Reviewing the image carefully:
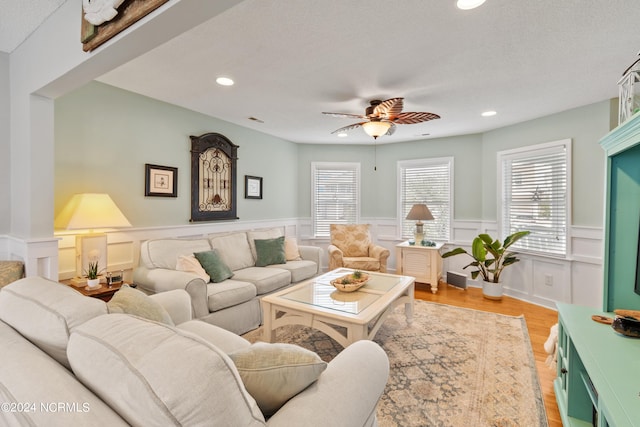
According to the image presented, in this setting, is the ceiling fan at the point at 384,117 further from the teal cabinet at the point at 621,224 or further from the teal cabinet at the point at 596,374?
the teal cabinet at the point at 596,374

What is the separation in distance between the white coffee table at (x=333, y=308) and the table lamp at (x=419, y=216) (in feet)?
6.47

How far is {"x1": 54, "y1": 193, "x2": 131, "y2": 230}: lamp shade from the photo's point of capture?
93.4 inches

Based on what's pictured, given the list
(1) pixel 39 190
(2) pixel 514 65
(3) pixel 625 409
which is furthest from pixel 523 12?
(1) pixel 39 190

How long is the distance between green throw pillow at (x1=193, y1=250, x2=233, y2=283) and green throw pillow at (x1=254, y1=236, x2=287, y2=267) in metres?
0.71

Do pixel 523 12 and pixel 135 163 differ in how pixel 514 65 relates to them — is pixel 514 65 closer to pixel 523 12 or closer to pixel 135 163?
pixel 523 12

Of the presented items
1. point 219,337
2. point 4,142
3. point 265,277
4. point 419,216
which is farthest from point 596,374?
point 4,142

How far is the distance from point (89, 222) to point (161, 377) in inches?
91.6

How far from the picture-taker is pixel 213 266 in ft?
9.90

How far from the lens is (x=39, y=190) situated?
86.7 inches

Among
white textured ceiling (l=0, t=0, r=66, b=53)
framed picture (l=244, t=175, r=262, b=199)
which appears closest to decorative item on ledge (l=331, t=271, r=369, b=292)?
framed picture (l=244, t=175, r=262, b=199)

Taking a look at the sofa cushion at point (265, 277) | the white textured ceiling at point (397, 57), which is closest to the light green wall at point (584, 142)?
the white textured ceiling at point (397, 57)

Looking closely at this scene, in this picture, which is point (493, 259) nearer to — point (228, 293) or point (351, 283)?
point (351, 283)

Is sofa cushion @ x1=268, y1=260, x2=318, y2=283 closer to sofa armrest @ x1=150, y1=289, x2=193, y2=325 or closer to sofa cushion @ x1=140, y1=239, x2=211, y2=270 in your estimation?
sofa cushion @ x1=140, y1=239, x2=211, y2=270

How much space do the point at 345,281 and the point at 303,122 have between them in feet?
7.98
